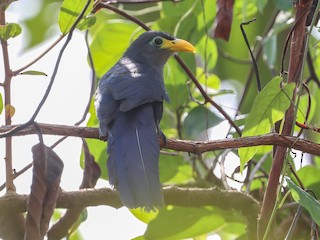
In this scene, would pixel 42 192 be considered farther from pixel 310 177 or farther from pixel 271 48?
pixel 271 48

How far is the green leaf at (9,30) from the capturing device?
292 cm

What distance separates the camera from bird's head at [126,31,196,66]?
4471mm

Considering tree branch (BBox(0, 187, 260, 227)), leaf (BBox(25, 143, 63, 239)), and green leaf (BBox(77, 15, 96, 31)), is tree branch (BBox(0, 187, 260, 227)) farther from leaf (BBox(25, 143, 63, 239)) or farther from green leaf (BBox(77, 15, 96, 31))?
green leaf (BBox(77, 15, 96, 31))

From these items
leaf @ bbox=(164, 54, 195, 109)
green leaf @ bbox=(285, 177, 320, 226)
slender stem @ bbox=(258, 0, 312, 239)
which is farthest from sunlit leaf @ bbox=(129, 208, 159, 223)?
green leaf @ bbox=(285, 177, 320, 226)

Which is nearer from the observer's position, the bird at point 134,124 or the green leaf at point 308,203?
the green leaf at point 308,203

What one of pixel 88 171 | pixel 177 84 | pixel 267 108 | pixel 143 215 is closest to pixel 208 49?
pixel 177 84

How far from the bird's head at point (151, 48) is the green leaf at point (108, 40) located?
6cm

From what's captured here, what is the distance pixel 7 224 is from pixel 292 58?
49.6 inches

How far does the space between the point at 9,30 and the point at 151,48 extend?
73.0 inches

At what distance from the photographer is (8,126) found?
2.93 m

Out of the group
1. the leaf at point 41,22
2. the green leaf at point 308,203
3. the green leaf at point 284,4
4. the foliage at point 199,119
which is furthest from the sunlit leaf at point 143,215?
the leaf at point 41,22

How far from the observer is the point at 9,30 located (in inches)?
115

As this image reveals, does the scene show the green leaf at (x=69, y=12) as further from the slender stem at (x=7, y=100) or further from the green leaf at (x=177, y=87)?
the green leaf at (x=177, y=87)

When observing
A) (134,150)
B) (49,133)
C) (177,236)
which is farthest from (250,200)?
(49,133)
